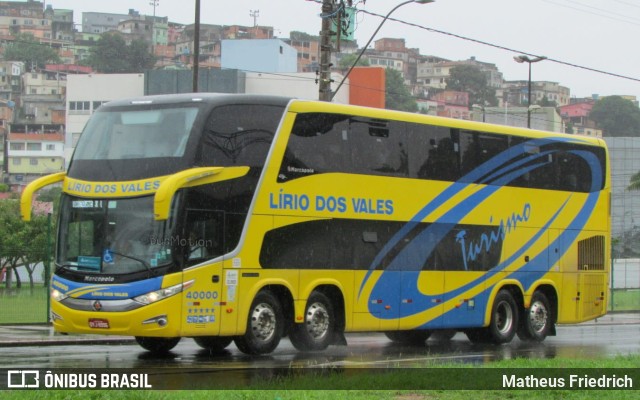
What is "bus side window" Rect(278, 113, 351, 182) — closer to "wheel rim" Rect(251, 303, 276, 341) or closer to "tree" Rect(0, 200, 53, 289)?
"wheel rim" Rect(251, 303, 276, 341)

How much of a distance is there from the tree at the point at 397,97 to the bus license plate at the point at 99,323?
124 meters

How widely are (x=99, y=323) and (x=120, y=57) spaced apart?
153358 millimetres

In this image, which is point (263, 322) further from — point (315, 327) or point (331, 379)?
point (331, 379)

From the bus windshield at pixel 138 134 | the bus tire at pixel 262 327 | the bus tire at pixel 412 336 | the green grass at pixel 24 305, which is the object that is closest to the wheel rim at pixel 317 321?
the bus tire at pixel 262 327

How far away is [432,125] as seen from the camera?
22.3 meters

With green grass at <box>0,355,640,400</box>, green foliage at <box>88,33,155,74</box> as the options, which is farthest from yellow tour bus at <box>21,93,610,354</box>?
green foliage at <box>88,33,155,74</box>

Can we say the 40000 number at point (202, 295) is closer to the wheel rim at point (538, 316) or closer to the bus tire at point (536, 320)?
the bus tire at point (536, 320)

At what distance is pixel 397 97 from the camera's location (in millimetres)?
152875

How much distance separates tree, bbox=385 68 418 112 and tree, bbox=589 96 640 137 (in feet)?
105

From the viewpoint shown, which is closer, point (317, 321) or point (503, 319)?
point (317, 321)

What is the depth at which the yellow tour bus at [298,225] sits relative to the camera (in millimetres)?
17406

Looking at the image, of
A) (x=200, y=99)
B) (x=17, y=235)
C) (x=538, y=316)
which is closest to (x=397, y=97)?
(x=17, y=235)

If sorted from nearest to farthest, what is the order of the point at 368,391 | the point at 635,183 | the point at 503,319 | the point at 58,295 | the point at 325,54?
the point at 368,391 < the point at 58,295 < the point at 503,319 < the point at 325,54 < the point at 635,183

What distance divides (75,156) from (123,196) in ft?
4.74
